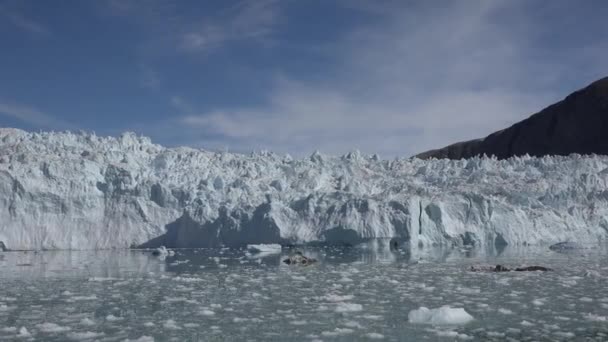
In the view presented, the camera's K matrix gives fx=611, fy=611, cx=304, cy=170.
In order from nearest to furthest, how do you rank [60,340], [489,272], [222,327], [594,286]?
[60,340] → [222,327] → [594,286] → [489,272]

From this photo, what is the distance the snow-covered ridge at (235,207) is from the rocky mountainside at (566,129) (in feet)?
79.0

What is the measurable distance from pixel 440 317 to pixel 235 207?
1334 cm

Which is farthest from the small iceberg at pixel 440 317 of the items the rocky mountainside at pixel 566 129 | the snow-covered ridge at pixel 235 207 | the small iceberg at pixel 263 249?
the rocky mountainside at pixel 566 129

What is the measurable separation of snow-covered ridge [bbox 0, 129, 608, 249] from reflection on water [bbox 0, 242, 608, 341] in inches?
232

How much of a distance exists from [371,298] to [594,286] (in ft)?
10.4

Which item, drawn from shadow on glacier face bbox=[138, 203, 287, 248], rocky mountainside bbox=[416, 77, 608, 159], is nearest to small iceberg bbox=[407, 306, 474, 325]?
shadow on glacier face bbox=[138, 203, 287, 248]

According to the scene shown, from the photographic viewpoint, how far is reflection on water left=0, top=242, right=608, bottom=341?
5.59 metres

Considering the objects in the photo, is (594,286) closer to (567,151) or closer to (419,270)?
(419,270)

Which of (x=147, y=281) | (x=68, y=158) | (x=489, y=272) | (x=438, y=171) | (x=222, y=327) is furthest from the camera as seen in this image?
(x=438, y=171)

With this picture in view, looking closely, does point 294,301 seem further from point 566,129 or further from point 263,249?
point 566,129

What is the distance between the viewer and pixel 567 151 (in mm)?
45000

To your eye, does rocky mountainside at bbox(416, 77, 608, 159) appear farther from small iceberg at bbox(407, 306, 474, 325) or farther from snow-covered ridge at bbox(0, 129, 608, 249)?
small iceberg at bbox(407, 306, 474, 325)

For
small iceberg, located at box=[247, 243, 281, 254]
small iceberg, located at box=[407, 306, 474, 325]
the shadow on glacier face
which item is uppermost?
the shadow on glacier face

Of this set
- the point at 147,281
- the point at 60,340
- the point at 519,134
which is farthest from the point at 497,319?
the point at 519,134
